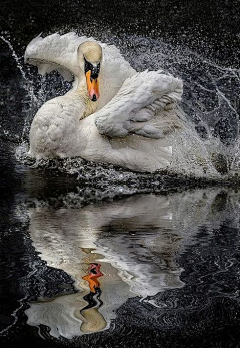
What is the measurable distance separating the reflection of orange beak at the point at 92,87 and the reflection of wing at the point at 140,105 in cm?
37

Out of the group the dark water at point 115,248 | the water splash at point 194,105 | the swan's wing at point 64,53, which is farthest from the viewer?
the swan's wing at point 64,53

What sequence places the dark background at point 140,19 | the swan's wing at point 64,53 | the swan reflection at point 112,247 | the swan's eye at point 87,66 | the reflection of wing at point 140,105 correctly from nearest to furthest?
the swan reflection at point 112,247
the reflection of wing at point 140,105
the swan's eye at point 87,66
the swan's wing at point 64,53
the dark background at point 140,19

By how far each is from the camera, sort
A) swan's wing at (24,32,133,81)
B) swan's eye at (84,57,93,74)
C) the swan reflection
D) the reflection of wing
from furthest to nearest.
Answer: swan's wing at (24,32,133,81) < swan's eye at (84,57,93,74) < the reflection of wing < the swan reflection

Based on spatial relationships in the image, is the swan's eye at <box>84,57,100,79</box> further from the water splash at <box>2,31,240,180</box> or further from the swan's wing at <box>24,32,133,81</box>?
the water splash at <box>2,31,240,180</box>

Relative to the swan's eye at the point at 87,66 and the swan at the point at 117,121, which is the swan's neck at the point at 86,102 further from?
the swan's eye at the point at 87,66

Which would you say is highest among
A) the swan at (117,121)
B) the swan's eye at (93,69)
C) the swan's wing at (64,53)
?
the swan's wing at (64,53)

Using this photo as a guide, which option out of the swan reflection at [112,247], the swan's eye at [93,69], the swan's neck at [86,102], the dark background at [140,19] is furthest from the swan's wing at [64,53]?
the dark background at [140,19]

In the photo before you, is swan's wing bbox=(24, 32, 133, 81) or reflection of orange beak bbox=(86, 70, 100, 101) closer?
reflection of orange beak bbox=(86, 70, 100, 101)

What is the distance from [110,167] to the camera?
8.17m

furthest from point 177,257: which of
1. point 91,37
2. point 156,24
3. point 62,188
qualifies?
point 156,24

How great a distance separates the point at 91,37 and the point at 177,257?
4.46 meters

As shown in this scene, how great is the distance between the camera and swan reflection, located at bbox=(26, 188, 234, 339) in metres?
4.50

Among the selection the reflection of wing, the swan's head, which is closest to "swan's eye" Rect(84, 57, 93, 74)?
the swan's head

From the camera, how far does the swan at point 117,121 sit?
7.86m
